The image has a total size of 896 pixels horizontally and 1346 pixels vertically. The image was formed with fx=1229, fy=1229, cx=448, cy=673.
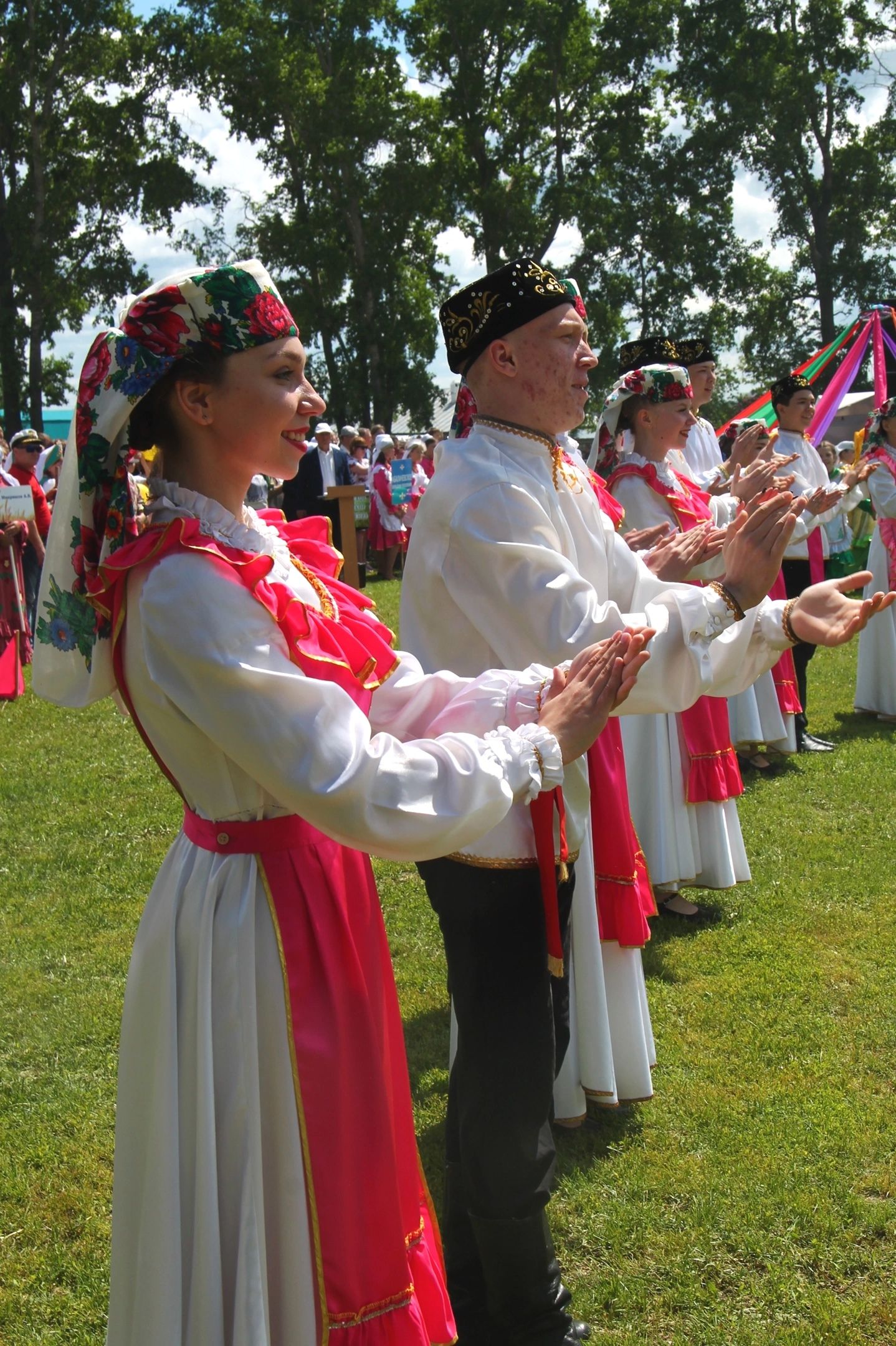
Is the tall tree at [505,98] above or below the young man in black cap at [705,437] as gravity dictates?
above

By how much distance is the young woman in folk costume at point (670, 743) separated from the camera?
5086 millimetres

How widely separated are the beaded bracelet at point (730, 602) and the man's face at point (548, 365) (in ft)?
1.91

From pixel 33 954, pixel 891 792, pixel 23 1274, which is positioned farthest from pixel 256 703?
pixel 891 792

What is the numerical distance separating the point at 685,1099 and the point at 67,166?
85.9 feet

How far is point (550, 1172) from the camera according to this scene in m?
2.54

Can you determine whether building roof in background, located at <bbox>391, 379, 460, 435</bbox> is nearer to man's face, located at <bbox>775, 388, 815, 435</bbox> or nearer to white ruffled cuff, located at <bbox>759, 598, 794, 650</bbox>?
man's face, located at <bbox>775, 388, 815, 435</bbox>

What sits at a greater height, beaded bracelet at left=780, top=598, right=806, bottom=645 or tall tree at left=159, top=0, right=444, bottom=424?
tall tree at left=159, top=0, right=444, bottom=424

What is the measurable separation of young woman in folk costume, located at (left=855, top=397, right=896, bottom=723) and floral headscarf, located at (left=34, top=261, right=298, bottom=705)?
7.46 m

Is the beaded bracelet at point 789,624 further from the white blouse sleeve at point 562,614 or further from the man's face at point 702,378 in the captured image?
the man's face at point 702,378

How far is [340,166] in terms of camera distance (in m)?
28.3

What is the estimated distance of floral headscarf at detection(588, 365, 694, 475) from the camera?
5.02 m

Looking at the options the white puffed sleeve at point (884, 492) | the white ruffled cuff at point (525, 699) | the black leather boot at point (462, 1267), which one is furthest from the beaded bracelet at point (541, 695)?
the white puffed sleeve at point (884, 492)

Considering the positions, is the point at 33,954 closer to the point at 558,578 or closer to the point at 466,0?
the point at 558,578

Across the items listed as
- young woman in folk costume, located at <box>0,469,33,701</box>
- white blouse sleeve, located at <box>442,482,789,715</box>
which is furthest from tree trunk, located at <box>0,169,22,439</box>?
white blouse sleeve, located at <box>442,482,789,715</box>
